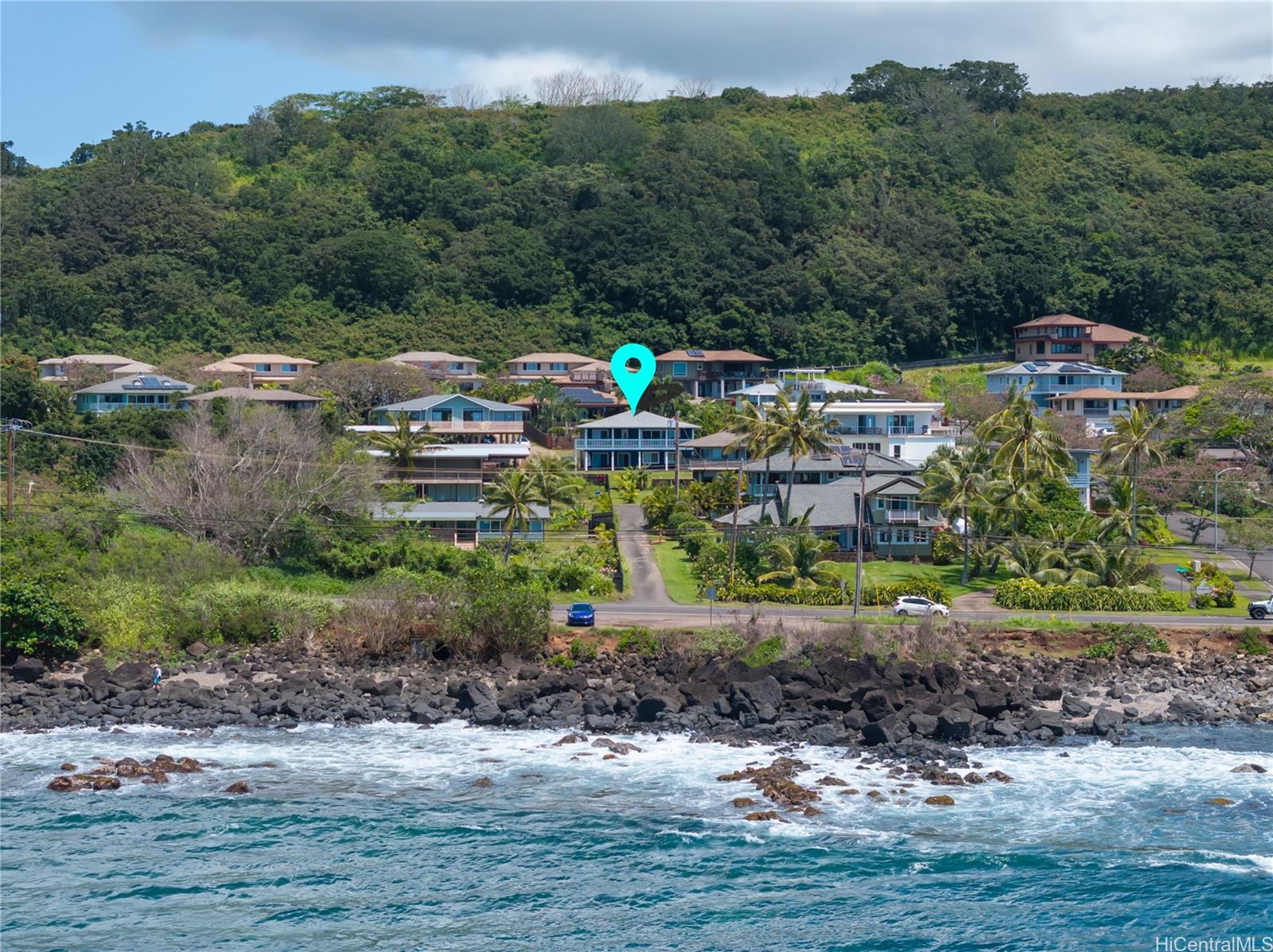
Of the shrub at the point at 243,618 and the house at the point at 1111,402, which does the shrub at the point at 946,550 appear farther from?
the house at the point at 1111,402

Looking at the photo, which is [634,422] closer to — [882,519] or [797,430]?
[882,519]

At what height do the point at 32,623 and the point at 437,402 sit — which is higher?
the point at 437,402

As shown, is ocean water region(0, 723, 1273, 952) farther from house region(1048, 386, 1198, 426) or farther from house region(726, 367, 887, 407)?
house region(1048, 386, 1198, 426)

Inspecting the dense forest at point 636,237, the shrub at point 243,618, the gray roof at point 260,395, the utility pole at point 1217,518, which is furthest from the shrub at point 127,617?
the dense forest at point 636,237

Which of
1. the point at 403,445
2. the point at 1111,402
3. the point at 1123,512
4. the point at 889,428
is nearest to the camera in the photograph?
the point at 1123,512

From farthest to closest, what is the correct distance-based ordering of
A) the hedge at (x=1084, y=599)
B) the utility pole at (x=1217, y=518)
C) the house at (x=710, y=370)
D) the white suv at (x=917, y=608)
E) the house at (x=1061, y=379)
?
the house at (x=710, y=370) < the house at (x=1061, y=379) < the utility pole at (x=1217, y=518) < the hedge at (x=1084, y=599) < the white suv at (x=917, y=608)

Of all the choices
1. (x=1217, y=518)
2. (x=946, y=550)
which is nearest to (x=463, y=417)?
(x=946, y=550)
